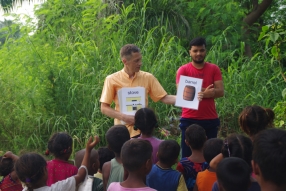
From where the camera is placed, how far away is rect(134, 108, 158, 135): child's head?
14.0 ft

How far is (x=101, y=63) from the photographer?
7965 mm

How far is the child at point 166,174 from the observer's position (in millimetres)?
3652

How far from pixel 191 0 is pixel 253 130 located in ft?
22.2

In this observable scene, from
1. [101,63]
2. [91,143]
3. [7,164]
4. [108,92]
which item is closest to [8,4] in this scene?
[101,63]

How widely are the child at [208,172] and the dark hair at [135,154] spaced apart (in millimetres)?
577

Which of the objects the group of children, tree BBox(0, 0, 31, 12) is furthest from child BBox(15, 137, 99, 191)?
tree BBox(0, 0, 31, 12)

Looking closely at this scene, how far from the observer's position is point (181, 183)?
3.66 m

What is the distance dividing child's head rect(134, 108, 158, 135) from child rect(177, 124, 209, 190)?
33 cm

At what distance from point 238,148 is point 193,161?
0.81 meters

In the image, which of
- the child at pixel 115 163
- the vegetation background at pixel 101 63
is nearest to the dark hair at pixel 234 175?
the child at pixel 115 163

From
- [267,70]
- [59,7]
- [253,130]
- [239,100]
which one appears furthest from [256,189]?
[59,7]

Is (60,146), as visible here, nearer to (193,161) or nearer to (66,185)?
(66,185)

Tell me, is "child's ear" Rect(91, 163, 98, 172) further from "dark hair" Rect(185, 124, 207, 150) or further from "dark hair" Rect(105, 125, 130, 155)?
"dark hair" Rect(185, 124, 207, 150)

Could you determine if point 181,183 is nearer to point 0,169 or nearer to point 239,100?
point 0,169
